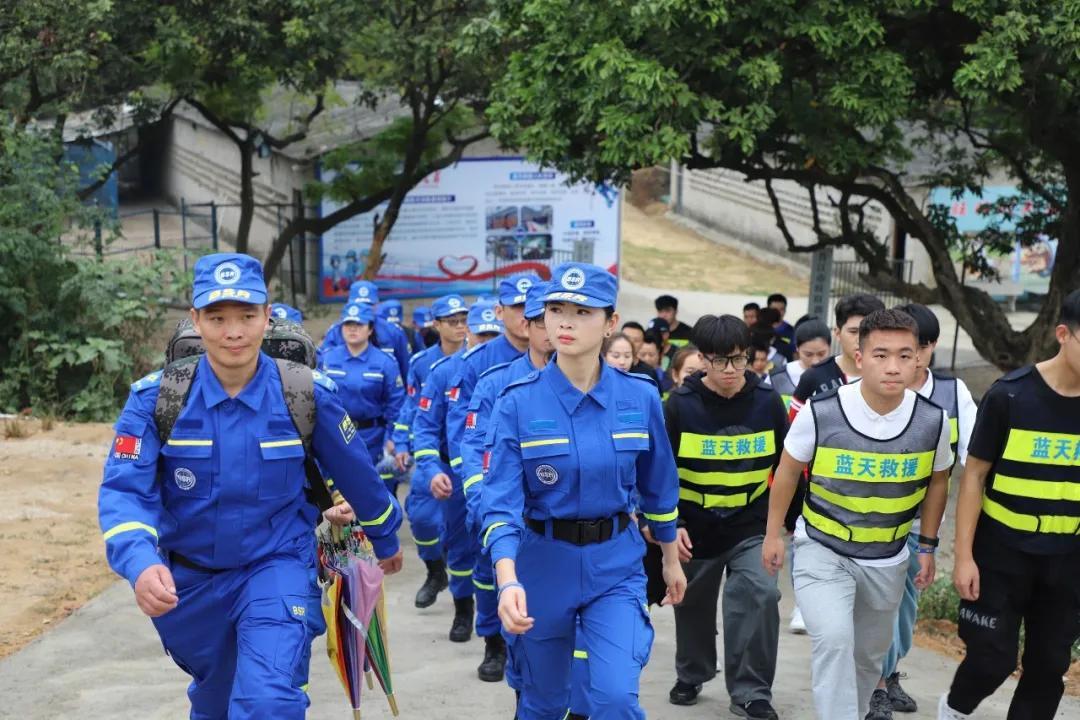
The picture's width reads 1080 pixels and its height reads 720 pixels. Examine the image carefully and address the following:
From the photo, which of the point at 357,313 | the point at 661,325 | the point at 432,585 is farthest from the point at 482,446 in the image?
the point at 661,325

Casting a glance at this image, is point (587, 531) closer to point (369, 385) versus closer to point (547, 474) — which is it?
point (547, 474)

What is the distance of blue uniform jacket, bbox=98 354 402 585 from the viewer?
15.4 ft

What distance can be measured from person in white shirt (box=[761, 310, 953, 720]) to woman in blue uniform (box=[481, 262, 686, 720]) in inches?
31.9

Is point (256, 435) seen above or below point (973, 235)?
above

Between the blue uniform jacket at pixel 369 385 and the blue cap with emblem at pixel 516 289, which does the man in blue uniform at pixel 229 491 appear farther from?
the blue uniform jacket at pixel 369 385

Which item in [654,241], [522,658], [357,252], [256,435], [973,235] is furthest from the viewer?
[654,241]

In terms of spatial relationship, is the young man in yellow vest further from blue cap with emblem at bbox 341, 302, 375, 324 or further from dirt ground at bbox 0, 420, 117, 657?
blue cap with emblem at bbox 341, 302, 375, 324

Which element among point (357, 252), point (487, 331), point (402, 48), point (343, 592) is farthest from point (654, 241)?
point (343, 592)

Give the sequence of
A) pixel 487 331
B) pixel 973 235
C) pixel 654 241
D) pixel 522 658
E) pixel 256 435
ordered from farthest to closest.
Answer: pixel 654 241, pixel 973 235, pixel 487 331, pixel 522 658, pixel 256 435

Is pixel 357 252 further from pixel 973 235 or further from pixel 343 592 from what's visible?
pixel 343 592

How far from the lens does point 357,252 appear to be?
1080 inches

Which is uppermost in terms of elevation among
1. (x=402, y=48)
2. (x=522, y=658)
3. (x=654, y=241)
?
(x=402, y=48)

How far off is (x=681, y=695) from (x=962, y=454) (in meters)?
1.92

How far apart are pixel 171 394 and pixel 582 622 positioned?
179 cm
